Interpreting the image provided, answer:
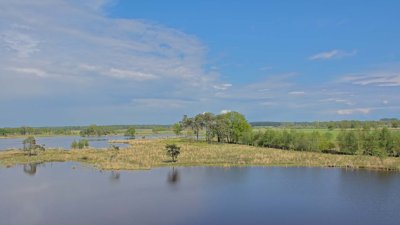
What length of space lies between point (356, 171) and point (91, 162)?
41.6m

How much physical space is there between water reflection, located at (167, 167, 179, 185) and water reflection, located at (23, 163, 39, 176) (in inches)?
770

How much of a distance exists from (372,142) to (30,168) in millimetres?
59311

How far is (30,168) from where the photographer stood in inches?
2298

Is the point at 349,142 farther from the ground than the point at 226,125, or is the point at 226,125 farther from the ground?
the point at 226,125

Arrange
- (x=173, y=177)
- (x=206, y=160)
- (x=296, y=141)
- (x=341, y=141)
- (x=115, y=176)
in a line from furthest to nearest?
(x=296, y=141) → (x=341, y=141) → (x=206, y=160) → (x=115, y=176) → (x=173, y=177)

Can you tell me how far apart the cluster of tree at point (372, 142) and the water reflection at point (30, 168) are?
55.1 metres

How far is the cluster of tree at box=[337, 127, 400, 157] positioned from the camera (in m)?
67.8

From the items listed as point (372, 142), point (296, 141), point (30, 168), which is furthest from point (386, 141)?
point (30, 168)

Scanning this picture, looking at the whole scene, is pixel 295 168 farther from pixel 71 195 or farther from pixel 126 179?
pixel 71 195

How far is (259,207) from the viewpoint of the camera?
32.6 m

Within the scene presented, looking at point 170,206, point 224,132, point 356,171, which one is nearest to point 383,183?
point 356,171

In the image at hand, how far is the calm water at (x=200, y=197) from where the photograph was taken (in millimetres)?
29266

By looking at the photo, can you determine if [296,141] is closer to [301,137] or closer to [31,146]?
[301,137]

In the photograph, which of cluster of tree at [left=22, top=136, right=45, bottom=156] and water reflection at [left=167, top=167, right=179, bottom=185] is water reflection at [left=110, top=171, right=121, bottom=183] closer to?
water reflection at [left=167, top=167, right=179, bottom=185]
